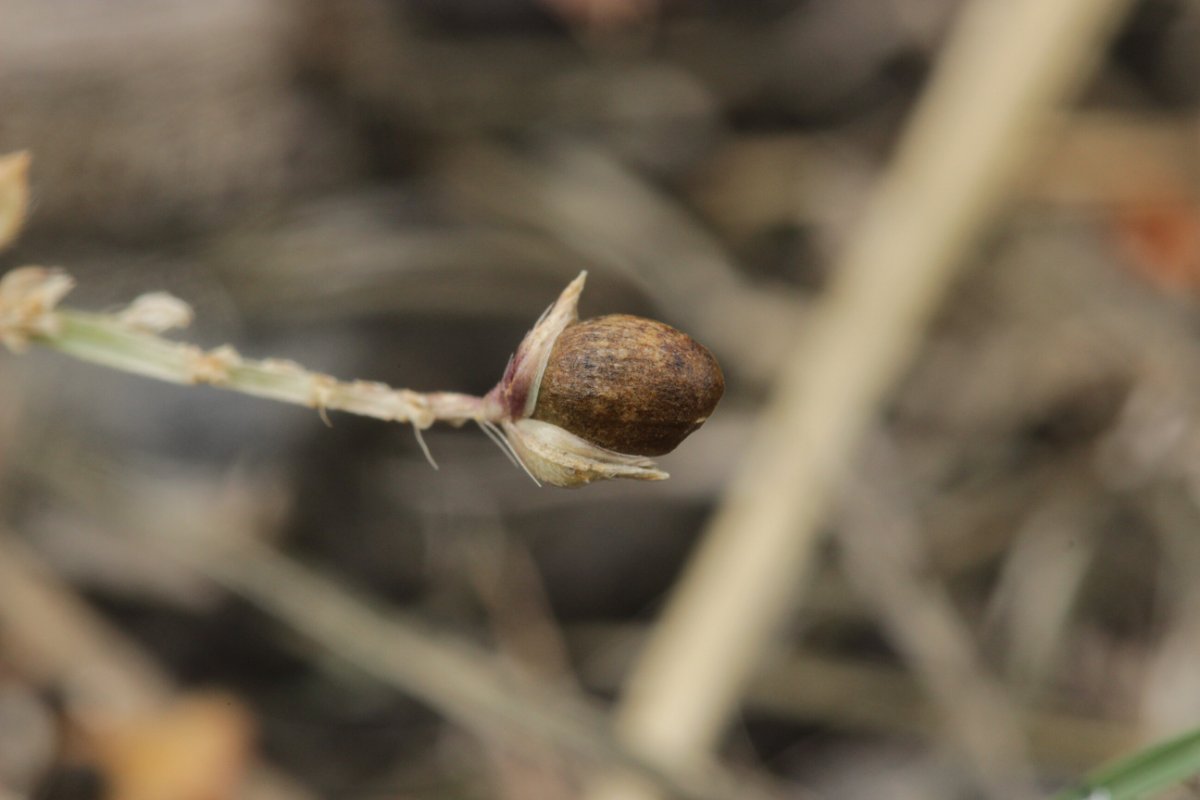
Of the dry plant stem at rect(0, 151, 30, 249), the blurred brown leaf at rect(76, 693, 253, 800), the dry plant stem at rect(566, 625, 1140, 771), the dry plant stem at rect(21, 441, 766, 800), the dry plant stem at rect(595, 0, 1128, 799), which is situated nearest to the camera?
the dry plant stem at rect(0, 151, 30, 249)

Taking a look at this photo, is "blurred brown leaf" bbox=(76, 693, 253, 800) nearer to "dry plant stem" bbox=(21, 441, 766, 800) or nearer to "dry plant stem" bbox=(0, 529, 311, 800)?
"dry plant stem" bbox=(0, 529, 311, 800)

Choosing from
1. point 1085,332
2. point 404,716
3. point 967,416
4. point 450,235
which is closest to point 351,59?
point 450,235

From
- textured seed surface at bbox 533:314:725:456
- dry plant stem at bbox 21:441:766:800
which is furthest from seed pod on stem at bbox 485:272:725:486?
dry plant stem at bbox 21:441:766:800

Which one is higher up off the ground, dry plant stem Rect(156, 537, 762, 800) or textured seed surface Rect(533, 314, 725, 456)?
textured seed surface Rect(533, 314, 725, 456)

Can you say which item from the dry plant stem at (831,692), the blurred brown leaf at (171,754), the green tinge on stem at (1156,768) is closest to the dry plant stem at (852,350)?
the dry plant stem at (831,692)

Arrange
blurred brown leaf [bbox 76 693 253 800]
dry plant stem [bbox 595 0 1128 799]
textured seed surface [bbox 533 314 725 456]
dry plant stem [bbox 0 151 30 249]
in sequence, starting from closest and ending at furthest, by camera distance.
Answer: textured seed surface [bbox 533 314 725 456], dry plant stem [bbox 0 151 30 249], blurred brown leaf [bbox 76 693 253 800], dry plant stem [bbox 595 0 1128 799]

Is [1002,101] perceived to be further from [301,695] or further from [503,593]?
[301,695]
